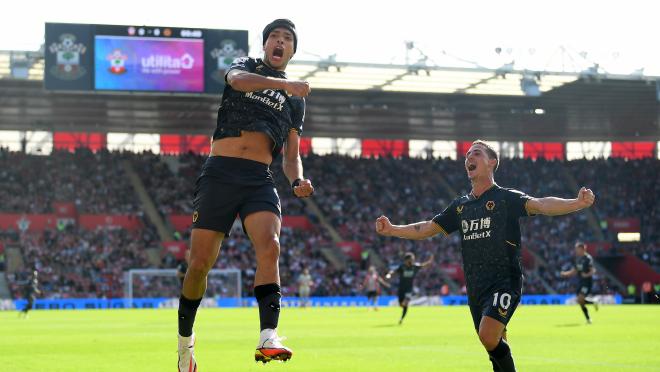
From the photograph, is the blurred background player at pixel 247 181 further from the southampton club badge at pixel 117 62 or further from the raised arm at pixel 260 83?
the southampton club badge at pixel 117 62

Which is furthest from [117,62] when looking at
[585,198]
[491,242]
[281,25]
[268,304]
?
[585,198]

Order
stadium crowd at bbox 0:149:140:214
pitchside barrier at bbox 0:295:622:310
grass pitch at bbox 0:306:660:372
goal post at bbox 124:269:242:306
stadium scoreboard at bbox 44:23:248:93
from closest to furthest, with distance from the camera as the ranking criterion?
1. grass pitch at bbox 0:306:660:372
2. stadium scoreboard at bbox 44:23:248:93
3. pitchside barrier at bbox 0:295:622:310
4. goal post at bbox 124:269:242:306
5. stadium crowd at bbox 0:149:140:214

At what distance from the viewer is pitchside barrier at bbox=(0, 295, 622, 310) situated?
4584 cm

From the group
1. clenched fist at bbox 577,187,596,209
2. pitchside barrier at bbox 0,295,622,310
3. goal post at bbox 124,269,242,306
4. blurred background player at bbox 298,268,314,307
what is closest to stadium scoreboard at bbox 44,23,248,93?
goal post at bbox 124,269,242,306

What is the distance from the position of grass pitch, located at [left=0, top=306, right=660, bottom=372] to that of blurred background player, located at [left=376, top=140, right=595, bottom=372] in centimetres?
366

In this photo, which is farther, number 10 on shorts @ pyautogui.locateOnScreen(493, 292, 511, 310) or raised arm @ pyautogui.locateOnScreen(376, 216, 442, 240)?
raised arm @ pyautogui.locateOnScreen(376, 216, 442, 240)

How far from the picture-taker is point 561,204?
8.22 metres

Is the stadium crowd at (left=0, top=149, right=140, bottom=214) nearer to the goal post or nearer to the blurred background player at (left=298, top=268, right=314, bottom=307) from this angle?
the goal post

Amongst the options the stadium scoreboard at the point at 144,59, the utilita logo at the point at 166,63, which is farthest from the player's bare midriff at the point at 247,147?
the utilita logo at the point at 166,63

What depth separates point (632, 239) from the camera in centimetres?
6009

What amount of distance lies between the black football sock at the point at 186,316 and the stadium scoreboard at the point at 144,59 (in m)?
33.1

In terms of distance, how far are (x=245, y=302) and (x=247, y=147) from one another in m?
40.7

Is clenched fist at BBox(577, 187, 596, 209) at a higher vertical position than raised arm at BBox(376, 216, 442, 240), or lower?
higher

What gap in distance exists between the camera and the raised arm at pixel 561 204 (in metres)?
7.77
